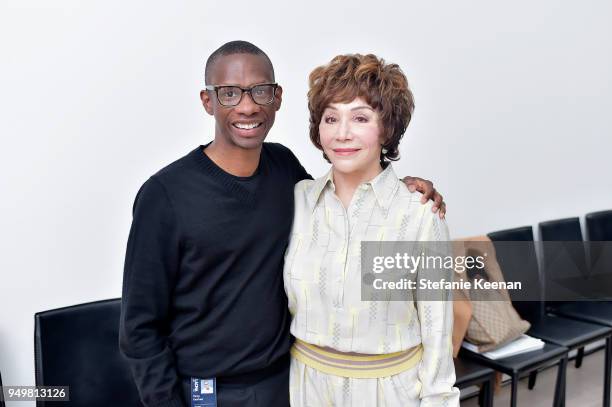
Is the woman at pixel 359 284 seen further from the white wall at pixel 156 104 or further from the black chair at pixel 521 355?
the black chair at pixel 521 355

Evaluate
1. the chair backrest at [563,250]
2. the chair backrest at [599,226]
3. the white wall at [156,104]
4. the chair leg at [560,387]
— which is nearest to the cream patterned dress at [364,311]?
the white wall at [156,104]

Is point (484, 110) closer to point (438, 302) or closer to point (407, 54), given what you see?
point (407, 54)

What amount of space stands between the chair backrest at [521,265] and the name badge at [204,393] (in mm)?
2050

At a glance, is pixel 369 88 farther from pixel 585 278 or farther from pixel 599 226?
pixel 599 226

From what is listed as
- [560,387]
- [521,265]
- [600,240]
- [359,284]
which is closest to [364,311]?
[359,284]

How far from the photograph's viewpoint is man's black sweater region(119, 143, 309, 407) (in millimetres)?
1262

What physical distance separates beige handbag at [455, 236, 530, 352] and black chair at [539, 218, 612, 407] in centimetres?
71

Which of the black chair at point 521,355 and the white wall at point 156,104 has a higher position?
the white wall at point 156,104

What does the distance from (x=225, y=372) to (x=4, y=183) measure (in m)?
1.15

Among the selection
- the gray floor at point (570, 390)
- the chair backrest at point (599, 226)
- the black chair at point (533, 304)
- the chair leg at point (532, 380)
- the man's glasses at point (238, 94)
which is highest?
the man's glasses at point (238, 94)

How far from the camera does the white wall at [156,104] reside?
1.91m

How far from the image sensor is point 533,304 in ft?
9.70

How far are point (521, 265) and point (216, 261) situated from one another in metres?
2.23

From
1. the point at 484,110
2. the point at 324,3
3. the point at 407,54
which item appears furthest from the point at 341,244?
the point at 484,110
